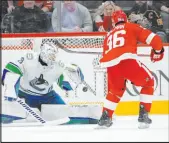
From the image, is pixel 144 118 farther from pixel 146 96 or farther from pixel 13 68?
pixel 13 68

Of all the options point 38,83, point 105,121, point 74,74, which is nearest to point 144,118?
point 105,121

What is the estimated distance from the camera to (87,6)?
261 inches

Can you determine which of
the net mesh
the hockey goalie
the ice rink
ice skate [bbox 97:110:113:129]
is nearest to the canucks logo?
the hockey goalie

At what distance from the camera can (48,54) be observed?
5.38 m

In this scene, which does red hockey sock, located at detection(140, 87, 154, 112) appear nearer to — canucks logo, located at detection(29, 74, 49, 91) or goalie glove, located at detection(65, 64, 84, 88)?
goalie glove, located at detection(65, 64, 84, 88)

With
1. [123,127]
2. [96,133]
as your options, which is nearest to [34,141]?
[96,133]

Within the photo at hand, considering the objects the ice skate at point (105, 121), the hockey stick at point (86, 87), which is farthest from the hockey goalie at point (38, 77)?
the ice skate at point (105, 121)

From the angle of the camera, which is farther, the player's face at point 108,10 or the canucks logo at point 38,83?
the player's face at point 108,10

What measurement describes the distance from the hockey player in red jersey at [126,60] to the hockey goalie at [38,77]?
0.78m

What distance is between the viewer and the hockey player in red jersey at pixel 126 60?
4746 mm

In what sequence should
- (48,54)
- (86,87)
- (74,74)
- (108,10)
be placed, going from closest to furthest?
(48,54), (74,74), (86,87), (108,10)

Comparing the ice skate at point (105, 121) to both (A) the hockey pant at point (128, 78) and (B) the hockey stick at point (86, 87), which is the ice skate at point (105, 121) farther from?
(B) the hockey stick at point (86, 87)

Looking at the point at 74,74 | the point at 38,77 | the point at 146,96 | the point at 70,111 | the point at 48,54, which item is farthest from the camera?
the point at 70,111

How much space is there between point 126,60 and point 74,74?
3.13 feet
